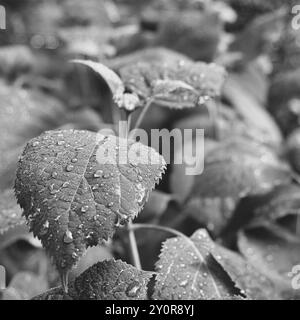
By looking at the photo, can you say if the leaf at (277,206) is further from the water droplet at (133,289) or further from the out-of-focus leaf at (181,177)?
the water droplet at (133,289)

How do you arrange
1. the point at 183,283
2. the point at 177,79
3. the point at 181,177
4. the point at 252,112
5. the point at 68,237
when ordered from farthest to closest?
the point at 252,112 < the point at 181,177 < the point at 177,79 < the point at 183,283 < the point at 68,237

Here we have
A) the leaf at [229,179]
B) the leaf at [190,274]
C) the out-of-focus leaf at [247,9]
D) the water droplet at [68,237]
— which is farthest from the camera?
the out-of-focus leaf at [247,9]

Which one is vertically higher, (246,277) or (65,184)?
(65,184)

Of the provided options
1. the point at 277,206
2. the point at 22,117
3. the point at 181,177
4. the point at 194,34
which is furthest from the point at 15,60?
the point at 277,206

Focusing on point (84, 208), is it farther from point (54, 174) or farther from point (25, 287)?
point (25, 287)

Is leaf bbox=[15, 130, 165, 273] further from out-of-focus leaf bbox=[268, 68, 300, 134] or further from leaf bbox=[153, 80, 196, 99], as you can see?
out-of-focus leaf bbox=[268, 68, 300, 134]

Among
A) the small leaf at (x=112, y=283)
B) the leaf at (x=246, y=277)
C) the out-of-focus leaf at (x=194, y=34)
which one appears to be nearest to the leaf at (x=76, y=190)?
the small leaf at (x=112, y=283)

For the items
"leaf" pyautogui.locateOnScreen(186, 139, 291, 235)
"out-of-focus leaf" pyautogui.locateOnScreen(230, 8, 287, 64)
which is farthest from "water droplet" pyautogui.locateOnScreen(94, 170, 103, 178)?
"out-of-focus leaf" pyautogui.locateOnScreen(230, 8, 287, 64)

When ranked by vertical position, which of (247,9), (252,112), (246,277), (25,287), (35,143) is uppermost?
(247,9)
